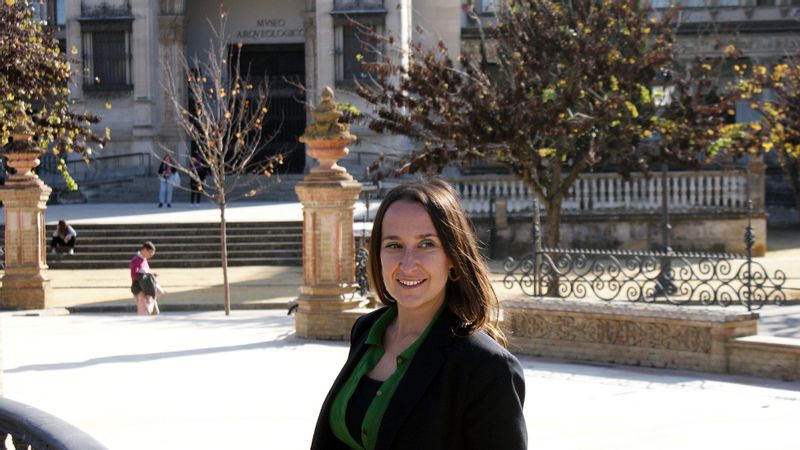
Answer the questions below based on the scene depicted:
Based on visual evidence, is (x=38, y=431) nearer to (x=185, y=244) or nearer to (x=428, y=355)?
(x=428, y=355)

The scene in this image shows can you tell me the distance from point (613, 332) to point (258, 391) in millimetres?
3771

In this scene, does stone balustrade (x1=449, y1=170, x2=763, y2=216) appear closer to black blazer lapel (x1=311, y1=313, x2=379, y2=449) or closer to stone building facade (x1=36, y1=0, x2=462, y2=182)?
stone building facade (x1=36, y1=0, x2=462, y2=182)

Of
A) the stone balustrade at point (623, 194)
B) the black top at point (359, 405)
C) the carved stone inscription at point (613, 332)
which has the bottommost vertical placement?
the carved stone inscription at point (613, 332)

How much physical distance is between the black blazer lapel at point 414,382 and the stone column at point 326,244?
11.5 meters

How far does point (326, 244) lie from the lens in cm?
1570

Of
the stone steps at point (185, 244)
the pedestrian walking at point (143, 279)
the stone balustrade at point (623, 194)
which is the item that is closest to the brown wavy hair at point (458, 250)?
the pedestrian walking at point (143, 279)

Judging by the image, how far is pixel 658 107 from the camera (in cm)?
2392

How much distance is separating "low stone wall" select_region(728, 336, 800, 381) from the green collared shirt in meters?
9.11

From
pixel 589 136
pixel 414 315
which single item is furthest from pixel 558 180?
pixel 414 315

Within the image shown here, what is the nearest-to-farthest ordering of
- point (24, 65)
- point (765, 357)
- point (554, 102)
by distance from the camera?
point (24, 65), point (765, 357), point (554, 102)

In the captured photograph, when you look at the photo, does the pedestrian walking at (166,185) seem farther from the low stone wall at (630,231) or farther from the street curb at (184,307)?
the street curb at (184,307)

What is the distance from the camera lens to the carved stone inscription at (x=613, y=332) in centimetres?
1330

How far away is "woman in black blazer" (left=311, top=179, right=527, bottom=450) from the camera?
12.5 ft

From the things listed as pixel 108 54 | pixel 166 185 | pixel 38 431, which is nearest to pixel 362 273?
pixel 38 431
